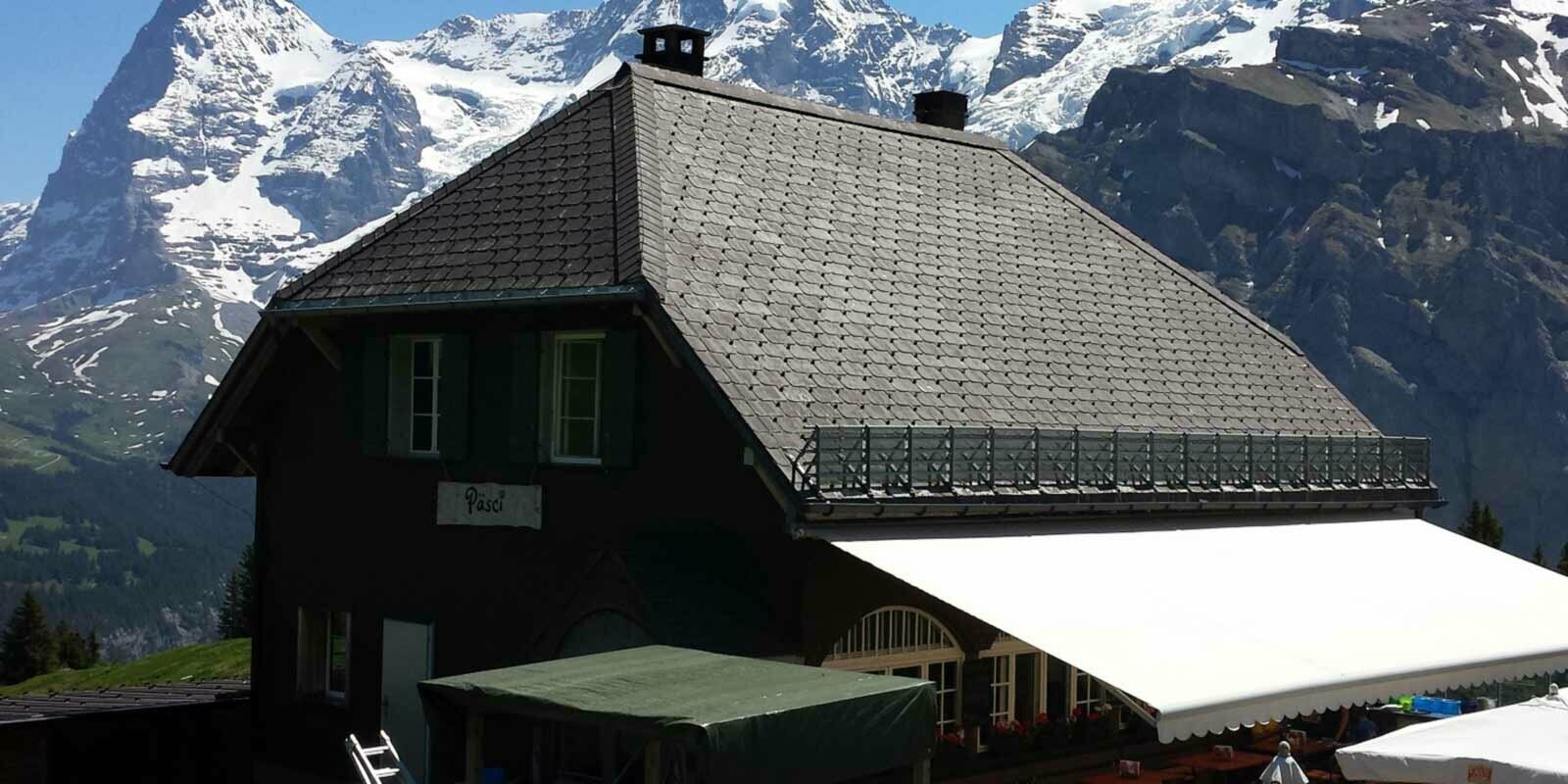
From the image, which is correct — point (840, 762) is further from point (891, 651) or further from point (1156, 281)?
point (1156, 281)

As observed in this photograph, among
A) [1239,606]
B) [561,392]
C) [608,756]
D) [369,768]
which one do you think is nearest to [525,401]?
[561,392]

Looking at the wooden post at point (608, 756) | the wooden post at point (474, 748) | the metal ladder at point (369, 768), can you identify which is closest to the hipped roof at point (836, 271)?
the wooden post at point (608, 756)

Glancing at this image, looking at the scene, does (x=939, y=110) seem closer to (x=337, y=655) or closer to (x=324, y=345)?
(x=324, y=345)

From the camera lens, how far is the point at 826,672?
45.6ft

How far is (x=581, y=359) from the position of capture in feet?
63.1

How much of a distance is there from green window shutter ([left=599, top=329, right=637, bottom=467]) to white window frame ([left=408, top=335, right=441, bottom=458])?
2.66 metres

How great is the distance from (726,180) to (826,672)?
8315 millimetres

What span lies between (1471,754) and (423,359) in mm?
11644

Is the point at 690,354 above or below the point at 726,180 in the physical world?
below

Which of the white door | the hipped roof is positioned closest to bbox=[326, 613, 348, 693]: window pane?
the white door

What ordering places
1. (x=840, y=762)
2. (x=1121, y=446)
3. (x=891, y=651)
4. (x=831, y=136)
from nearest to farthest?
(x=840, y=762)
(x=891, y=651)
(x=1121, y=446)
(x=831, y=136)

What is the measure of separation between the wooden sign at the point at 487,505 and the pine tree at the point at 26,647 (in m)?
50.6

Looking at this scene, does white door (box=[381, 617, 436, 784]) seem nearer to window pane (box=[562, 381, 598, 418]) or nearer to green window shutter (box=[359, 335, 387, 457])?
green window shutter (box=[359, 335, 387, 457])

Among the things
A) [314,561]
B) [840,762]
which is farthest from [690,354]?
[314,561]
